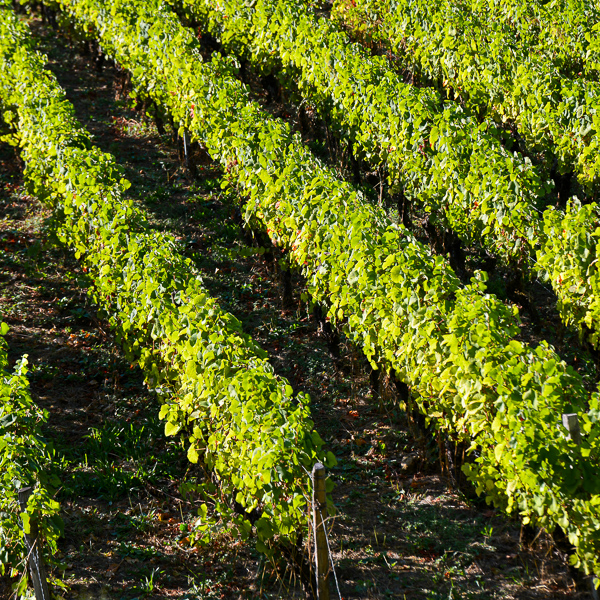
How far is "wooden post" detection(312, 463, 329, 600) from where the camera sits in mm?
3945

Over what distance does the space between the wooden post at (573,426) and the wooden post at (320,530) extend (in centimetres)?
146

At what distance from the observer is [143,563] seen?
492 cm

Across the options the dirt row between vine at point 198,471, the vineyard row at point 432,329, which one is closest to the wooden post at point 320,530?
the dirt row between vine at point 198,471

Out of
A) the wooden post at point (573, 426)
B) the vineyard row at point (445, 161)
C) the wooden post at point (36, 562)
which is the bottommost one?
the wooden post at point (36, 562)

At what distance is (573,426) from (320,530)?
162cm

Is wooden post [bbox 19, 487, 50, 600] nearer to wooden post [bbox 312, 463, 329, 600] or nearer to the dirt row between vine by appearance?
the dirt row between vine

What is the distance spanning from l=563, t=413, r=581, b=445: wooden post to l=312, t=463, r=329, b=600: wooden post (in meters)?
1.46

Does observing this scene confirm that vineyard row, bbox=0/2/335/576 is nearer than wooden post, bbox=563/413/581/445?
No

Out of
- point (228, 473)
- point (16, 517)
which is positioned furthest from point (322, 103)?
point (16, 517)

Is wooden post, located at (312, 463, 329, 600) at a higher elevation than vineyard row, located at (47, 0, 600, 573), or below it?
below

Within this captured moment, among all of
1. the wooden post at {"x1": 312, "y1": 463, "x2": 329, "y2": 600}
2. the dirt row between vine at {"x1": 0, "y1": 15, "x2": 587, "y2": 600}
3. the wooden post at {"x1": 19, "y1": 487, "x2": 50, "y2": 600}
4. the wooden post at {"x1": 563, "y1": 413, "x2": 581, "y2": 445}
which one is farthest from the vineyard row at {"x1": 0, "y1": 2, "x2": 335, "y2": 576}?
the wooden post at {"x1": 563, "y1": 413, "x2": 581, "y2": 445}

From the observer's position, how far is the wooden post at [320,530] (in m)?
3.95

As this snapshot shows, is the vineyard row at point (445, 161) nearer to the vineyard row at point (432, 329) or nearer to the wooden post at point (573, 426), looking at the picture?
the vineyard row at point (432, 329)

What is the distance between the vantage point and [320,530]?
4.11 m
